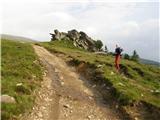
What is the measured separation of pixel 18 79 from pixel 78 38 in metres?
58.1

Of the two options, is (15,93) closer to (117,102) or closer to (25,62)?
(117,102)

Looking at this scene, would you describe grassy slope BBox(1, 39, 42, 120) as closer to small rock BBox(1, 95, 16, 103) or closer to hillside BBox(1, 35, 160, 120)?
hillside BBox(1, 35, 160, 120)

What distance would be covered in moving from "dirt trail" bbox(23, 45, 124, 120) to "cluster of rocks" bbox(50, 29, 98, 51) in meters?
46.1

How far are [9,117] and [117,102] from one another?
8.76 meters

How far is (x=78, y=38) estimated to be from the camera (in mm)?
83125

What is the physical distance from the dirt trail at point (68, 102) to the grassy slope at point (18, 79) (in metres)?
0.65

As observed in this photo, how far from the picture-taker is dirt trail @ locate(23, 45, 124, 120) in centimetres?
2173

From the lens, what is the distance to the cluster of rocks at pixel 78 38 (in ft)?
256

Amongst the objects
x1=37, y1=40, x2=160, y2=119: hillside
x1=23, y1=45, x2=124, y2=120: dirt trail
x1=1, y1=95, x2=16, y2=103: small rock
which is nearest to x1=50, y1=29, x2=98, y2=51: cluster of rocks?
x1=37, y1=40, x2=160, y2=119: hillside

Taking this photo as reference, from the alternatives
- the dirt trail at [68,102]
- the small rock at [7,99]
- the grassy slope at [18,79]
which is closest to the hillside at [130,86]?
the dirt trail at [68,102]

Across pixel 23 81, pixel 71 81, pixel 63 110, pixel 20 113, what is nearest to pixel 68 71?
pixel 71 81

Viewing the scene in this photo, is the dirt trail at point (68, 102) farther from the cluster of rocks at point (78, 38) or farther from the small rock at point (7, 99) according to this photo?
the cluster of rocks at point (78, 38)

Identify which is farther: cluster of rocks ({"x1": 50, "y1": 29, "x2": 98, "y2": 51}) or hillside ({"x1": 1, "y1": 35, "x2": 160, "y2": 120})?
cluster of rocks ({"x1": 50, "y1": 29, "x2": 98, "y2": 51})

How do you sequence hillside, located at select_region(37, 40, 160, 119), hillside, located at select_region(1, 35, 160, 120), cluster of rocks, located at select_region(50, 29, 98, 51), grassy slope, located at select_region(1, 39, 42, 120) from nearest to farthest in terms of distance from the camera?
grassy slope, located at select_region(1, 39, 42, 120)
hillside, located at select_region(1, 35, 160, 120)
hillside, located at select_region(37, 40, 160, 119)
cluster of rocks, located at select_region(50, 29, 98, 51)
